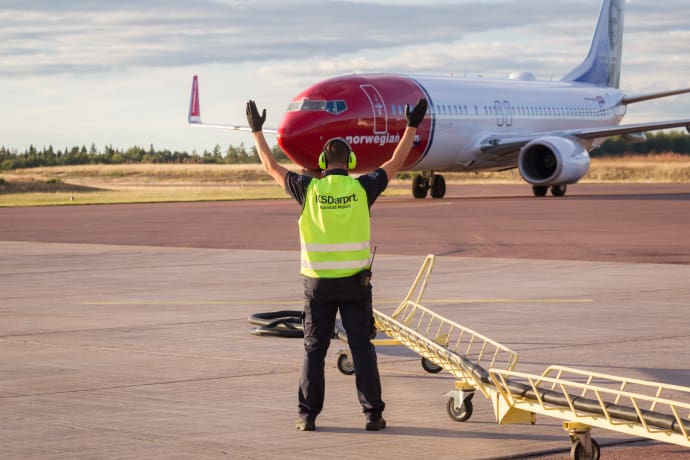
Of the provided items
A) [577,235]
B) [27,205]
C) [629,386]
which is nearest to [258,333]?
[629,386]

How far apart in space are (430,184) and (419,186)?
0.40 meters

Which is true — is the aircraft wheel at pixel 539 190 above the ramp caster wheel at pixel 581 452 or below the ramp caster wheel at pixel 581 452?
below

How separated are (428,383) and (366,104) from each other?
95.7 feet

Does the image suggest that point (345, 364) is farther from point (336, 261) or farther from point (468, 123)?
point (468, 123)

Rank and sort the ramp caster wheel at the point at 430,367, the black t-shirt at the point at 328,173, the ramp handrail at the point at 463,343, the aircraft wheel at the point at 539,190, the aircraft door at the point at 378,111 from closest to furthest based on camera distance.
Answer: the black t-shirt at the point at 328,173 < the ramp handrail at the point at 463,343 < the ramp caster wheel at the point at 430,367 < the aircraft door at the point at 378,111 < the aircraft wheel at the point at 539,190

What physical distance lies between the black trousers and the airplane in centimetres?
2890

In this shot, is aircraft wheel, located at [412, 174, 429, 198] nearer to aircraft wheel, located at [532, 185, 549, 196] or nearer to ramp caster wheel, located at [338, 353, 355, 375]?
aircraft wheel, located at [532, 185, 549, 196]

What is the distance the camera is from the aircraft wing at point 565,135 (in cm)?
4447

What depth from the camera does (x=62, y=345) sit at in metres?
11.6

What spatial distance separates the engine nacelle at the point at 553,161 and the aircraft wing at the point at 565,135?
85 centimetres

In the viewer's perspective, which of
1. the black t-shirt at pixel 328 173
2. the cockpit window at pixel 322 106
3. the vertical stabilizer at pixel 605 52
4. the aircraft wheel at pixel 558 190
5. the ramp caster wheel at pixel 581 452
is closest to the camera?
the ramp caster wheel at pixel 581 452

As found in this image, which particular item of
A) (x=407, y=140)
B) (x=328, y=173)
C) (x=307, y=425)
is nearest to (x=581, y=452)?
(x=307, y=425)

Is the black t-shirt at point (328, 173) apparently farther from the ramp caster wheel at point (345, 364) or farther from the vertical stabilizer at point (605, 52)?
the vertical stabilizer at point (605, 52)

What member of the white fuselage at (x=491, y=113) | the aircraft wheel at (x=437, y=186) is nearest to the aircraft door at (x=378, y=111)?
the white fuselage at (x=491, y=113)
